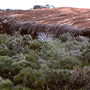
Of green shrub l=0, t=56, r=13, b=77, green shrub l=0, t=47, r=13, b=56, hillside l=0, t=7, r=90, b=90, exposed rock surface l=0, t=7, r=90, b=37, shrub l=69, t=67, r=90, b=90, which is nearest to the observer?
shrub l=69, t=67, r=90, b=90

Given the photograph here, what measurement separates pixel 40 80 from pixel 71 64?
126cm

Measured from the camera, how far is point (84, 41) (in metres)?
7.00

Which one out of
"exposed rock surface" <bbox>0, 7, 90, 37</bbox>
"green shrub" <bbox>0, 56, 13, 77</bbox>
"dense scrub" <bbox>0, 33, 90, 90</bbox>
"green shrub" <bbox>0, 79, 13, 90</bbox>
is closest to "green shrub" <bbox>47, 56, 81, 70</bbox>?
"dense scrub" <bbox>0, 33, 90, 90</bbox>

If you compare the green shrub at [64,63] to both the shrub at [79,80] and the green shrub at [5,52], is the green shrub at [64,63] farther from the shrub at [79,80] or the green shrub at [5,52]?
the green shrub at [5,52]

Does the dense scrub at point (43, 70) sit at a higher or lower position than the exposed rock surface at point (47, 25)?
lower

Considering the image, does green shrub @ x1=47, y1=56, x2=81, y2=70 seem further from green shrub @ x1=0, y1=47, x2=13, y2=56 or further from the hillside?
green shrub @ x1=0, y1=47, x2=13, y2=56

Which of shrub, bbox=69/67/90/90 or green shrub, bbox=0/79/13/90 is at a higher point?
shrub, bbox=69/67/90/90

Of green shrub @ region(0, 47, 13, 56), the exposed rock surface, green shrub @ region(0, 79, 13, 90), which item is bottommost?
green shrub @ region(0, 79, 13, 90)

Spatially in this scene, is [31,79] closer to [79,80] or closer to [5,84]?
[5,84]

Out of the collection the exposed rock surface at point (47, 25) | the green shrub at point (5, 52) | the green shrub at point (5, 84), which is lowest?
the green shrub at point (5, 84)

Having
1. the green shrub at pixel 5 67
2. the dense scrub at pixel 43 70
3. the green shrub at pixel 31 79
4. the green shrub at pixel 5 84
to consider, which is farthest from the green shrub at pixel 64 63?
the green shrub at pixel 5 84

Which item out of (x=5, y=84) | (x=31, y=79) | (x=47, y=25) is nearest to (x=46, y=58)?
(x=31, y=79)

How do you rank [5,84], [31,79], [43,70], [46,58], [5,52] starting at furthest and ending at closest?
[5,52], [46,58], [43,70], [31,79], [5,84]

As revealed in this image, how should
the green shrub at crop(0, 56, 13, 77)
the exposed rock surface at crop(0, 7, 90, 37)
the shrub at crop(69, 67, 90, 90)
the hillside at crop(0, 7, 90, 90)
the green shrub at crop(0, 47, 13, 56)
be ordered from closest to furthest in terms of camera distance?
the shrub at crop(69, 67, 90, 90) → the hillside at crop(0, 7, 90, 90) → the green shrub at crop(0, 56, 13, 77) → the green shrub at crop(0, 47, 13, 56) → the exposed rock surface at crop(0, 7, 90, 37)
